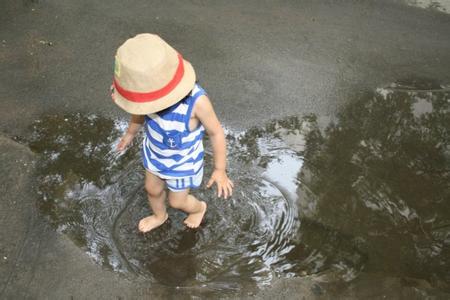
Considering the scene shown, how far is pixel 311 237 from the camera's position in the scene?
9.37ft

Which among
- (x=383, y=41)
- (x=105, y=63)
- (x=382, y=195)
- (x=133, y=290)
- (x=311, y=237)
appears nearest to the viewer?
(x=133, y=290)

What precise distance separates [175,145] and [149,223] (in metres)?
0.71

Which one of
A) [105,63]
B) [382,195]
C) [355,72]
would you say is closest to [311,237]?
[382,195]

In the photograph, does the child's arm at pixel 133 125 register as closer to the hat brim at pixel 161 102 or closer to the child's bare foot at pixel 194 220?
the hat brim at pixel 161 102

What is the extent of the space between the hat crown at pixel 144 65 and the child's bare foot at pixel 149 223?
1034mm

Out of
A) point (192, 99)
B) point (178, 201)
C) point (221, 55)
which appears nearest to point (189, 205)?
point (178, 201)

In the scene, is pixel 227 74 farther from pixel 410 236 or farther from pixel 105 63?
pixel 410 236

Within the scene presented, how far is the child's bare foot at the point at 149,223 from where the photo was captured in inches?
111

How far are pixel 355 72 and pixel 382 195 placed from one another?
1331 millimetres

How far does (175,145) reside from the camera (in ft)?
7.66

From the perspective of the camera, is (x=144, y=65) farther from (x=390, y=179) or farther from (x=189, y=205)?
(x=390, y=179)

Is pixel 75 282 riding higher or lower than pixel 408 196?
lower

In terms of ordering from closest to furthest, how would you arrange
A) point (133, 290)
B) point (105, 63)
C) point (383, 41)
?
1. point (133, 290)
2. point (105, 63)
3. point (383, 41)

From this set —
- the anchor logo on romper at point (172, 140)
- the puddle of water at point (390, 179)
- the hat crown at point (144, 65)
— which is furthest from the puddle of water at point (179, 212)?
the hat crown at point (144, 65)
